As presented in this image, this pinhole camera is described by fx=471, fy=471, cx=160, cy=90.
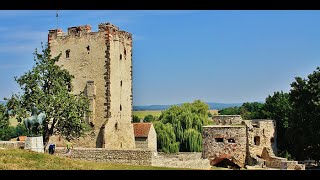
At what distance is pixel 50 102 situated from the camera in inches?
1169

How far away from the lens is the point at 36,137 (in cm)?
2453

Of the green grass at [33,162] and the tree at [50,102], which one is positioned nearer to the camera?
the green grass at [33,162]

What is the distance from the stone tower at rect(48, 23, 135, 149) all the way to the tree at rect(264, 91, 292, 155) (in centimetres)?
1611

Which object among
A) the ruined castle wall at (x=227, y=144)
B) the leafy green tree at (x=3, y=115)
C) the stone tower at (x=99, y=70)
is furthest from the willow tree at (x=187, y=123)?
the leafy green tree at (x=3, y=115)

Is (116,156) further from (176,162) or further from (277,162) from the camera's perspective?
(277,162)

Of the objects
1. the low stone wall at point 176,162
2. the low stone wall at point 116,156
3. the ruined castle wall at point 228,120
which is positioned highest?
the ruined castle wall at point 228,120

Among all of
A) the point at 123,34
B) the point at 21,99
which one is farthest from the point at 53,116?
the point at 123,34

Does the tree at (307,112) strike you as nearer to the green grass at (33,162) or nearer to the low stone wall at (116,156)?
the low stone wall at (116,156)

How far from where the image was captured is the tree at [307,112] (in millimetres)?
35125

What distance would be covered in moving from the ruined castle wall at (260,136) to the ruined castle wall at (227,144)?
69 centimetres
